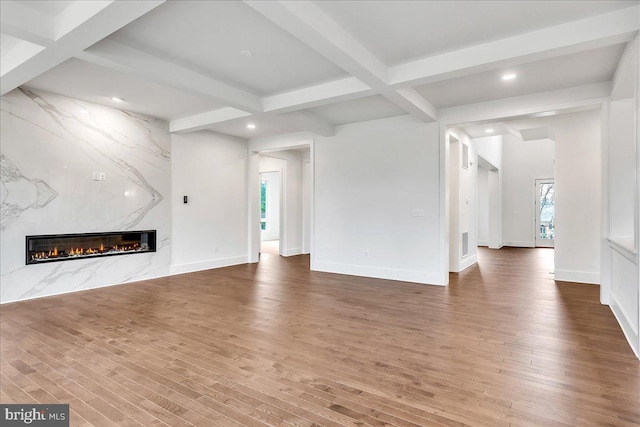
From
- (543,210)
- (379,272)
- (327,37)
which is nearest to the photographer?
(327,37)

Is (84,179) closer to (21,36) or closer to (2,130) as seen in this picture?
(2,130)

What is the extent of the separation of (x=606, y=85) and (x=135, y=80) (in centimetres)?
581

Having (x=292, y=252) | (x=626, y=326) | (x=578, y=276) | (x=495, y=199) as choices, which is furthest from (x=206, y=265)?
(x=495, y=199)

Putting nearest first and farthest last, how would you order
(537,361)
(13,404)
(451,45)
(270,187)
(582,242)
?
1. (13,404)
2. (537,361)
3. (451,45)
4. (582,242)
5. (270,187)

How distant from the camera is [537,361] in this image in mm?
2684

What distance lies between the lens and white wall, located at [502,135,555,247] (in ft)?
35.7

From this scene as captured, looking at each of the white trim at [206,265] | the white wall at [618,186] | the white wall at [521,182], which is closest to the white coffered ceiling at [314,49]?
the white wall at [618,186]

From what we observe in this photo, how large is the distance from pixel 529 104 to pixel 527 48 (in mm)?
1829

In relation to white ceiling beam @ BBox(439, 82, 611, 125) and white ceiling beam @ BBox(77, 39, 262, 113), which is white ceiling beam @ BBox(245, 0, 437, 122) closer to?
white ceiling beam @ BBox(439, 82, 611, 125)

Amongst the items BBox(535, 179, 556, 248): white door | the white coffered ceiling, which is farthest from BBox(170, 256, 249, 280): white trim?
BBox(535, 179, 556, 248): white door

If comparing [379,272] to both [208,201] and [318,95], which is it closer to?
[318,95]

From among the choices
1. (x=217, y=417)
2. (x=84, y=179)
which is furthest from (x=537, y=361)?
(x=84, y=179)

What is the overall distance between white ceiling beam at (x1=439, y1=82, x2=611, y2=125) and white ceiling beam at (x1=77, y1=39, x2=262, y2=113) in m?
3.03

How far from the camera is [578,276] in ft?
18.4
